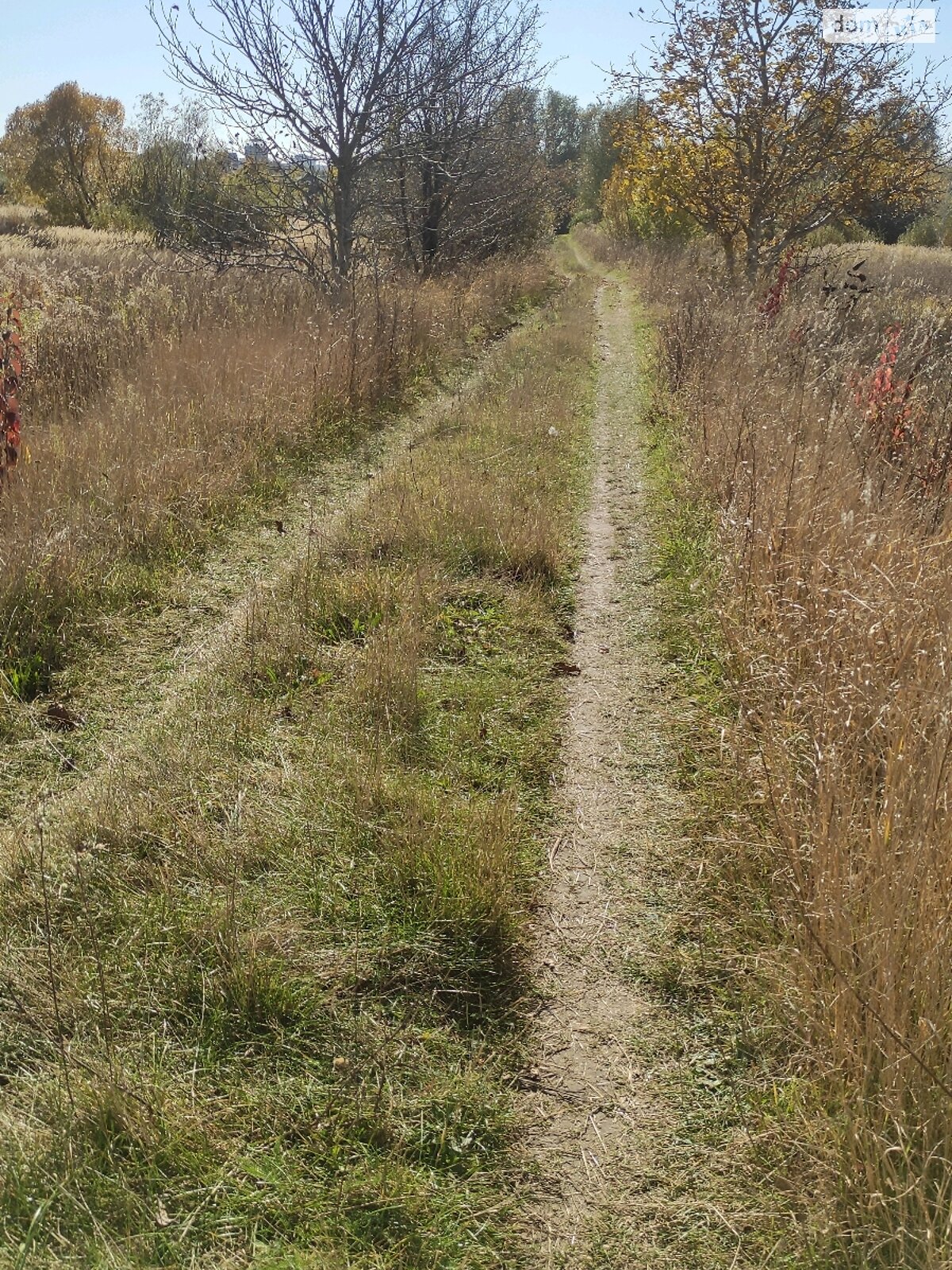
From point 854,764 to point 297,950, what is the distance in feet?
5.98

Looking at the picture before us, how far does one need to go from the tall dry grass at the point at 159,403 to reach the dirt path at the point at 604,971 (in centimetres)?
273

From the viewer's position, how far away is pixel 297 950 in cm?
255

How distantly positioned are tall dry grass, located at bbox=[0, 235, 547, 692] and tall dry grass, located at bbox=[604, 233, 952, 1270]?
11.3ft

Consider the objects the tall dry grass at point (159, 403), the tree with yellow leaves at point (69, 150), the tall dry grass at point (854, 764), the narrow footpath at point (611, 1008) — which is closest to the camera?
the tall dry grass at point (854, 764)

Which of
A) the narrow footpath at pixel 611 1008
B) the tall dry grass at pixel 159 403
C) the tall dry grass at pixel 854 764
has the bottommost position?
the narrow footpath at pixel 611 1008

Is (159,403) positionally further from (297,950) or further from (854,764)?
(854,764)

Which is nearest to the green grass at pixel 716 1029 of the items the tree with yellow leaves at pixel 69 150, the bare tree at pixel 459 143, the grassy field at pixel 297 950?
the grassy field at pixel 297 950

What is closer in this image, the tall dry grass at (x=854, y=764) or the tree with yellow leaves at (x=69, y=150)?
the tall dry grass at (x=854, y=764)

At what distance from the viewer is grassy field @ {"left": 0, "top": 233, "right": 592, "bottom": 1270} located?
6.15ft

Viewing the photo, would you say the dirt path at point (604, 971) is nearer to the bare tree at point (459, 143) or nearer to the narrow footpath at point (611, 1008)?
the narrow footpath at point (611, 1008)

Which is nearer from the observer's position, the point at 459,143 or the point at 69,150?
the point at 459,143

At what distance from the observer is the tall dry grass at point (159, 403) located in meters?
4.85

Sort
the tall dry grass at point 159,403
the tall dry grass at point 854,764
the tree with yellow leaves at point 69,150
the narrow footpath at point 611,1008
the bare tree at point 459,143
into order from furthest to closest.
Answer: the tree with yellow leaves at point 69,150 → the bare tree at point 459,143 → the tall dry grass at point 159,403 → the narrow footpath at point 611,1008 → the tall dry grass at point 854,764

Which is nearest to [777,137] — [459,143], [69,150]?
[459,143]
